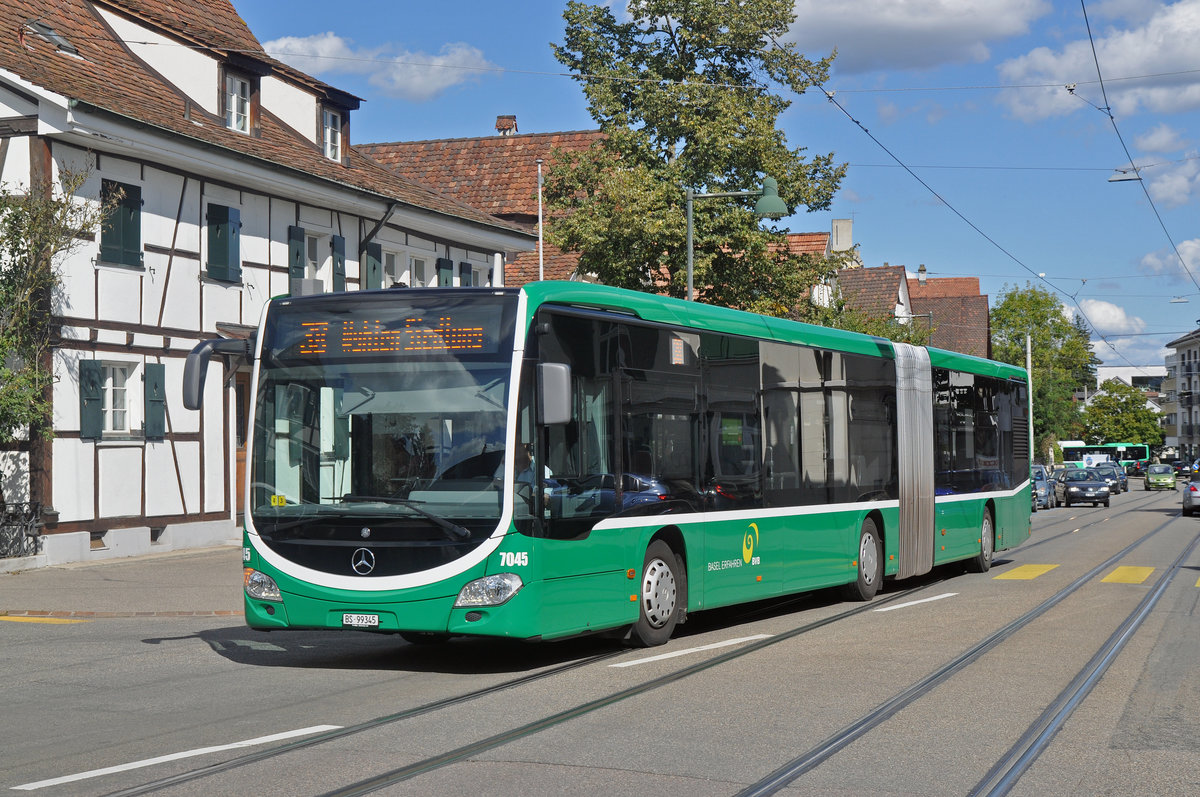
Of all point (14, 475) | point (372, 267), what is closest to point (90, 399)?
point (14, 475)

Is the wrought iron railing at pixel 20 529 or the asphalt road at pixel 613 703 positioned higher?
the wrought iron railing at pixel 20 529

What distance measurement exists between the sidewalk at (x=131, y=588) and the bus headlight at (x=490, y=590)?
6.02 m

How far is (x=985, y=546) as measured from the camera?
21594 millimetres

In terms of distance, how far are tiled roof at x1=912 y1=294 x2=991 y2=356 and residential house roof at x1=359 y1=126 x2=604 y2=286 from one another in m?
54.4

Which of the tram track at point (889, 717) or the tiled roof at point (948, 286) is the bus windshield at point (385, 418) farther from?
the tiled roof at point (948, 286)

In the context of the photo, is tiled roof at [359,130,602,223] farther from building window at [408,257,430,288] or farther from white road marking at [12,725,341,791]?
white road marking at [12,725,341,791]

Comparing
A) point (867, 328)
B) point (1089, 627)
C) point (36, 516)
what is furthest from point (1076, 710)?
point (867, 328)

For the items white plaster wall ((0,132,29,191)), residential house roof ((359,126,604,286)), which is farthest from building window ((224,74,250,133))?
residential house roof ((359,126,604,286))

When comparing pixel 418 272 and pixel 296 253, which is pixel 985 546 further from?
pixel 418 272

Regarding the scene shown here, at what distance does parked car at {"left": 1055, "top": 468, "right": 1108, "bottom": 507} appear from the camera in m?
57.4

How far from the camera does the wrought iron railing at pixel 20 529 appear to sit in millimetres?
20656

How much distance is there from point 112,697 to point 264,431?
7.49 ft

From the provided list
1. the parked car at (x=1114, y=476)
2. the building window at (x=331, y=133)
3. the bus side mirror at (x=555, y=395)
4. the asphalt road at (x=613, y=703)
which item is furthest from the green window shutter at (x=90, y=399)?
the parked car at (x=1114, y=476)

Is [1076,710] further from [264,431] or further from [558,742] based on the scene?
[264,431]
